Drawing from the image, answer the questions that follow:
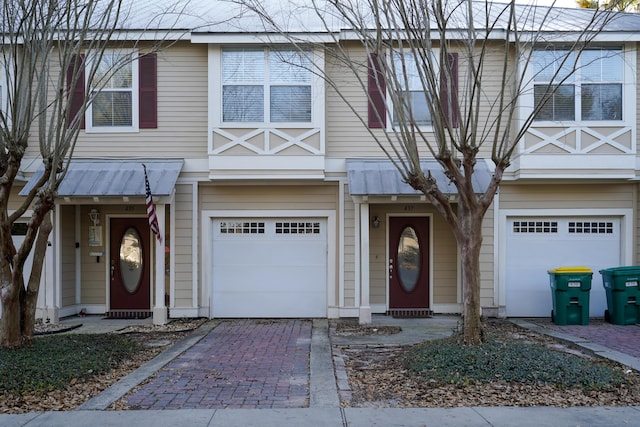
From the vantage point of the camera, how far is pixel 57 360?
7.51 m

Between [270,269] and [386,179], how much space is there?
329 cm

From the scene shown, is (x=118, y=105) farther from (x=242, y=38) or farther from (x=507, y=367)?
(x=507, y=367)

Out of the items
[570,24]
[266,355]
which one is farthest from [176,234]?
[570,24]

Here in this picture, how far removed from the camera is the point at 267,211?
12.6 m

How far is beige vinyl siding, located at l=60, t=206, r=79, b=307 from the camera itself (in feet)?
41.1

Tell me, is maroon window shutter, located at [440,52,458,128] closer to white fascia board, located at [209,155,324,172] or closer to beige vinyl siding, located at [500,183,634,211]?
beige vinyl siding, located at [500,183,634,211]

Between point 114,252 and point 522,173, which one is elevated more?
point 522,173

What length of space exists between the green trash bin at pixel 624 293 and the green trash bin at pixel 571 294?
53 cm

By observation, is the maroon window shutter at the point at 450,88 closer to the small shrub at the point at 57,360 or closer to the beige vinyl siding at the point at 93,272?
the small shrub at the point at 57,360

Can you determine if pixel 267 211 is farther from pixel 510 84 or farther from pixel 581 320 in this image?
pixel 581 320

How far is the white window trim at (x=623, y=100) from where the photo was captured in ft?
39.1

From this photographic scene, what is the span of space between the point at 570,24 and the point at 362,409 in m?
9.76

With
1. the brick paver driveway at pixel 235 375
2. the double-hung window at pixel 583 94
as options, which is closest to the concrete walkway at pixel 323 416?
the brick paver driveway at pixel 235 375

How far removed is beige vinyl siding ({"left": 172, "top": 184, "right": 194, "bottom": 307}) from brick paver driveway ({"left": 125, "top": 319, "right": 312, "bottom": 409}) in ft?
6.09
